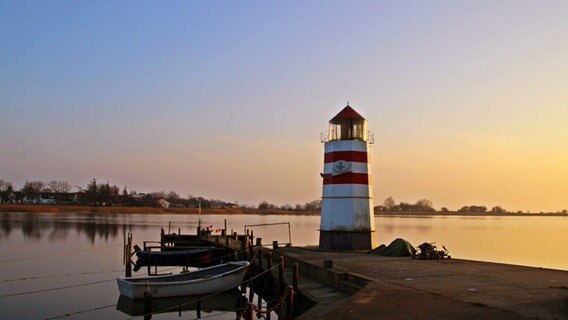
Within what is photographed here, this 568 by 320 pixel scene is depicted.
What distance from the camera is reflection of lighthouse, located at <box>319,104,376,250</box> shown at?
27484 millimetres

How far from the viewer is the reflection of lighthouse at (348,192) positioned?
27.5m

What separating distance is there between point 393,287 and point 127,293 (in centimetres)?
1022

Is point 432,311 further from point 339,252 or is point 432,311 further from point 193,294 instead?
point 339,252

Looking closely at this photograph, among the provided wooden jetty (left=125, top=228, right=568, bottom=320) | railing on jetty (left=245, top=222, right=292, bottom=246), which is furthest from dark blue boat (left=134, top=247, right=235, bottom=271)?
wooden jetty (left=125, top=228, right=568, bottom=320)

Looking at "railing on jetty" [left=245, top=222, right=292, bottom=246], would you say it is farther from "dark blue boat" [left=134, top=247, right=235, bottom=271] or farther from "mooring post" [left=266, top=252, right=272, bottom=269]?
"mooring post" [left=266, top=252, right=272, bottom=269]

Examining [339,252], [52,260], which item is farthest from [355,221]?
[52,260]

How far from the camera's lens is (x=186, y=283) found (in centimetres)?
2064

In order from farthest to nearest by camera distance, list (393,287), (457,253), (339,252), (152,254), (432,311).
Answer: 1. (457,253)
2. (152,254)
3. (339,252)
4. (393,287)
5. (432,311)

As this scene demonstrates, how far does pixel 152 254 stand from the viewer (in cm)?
3117

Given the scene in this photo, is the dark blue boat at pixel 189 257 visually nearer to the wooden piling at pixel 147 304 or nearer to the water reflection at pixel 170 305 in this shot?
the water reflection at pixel 170 305

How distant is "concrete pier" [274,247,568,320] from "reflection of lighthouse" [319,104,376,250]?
14.6ft

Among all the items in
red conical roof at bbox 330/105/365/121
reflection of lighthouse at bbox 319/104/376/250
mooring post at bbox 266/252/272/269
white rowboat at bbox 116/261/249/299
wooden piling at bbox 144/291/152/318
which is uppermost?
red conical roof at bbox 330/105/365/121

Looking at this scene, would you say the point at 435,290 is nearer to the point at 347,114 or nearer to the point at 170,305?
the point at 170,305

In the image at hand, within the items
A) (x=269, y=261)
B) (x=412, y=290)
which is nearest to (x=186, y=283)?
(x=269, y=261)
